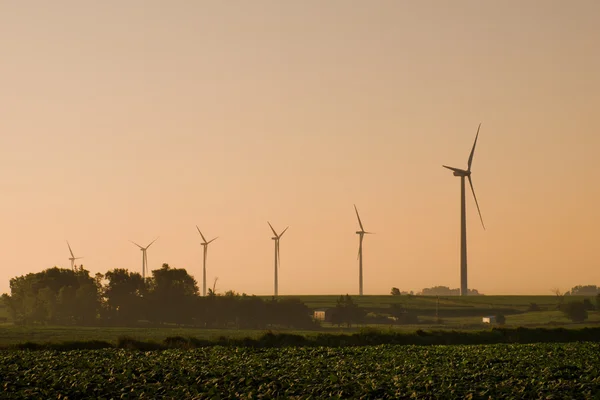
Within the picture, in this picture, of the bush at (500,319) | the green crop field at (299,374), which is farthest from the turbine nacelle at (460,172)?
the green crop field at (299,374)

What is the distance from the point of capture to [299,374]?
4769cm

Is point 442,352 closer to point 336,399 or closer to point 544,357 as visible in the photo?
point 544,357

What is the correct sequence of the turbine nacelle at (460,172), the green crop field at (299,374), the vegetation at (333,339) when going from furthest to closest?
the turbine nacelle at (460,172) < the vegetation at (333,339) < the green crop field at (299,374)

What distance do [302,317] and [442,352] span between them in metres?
132

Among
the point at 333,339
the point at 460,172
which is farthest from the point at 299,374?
A: the point at 460,172

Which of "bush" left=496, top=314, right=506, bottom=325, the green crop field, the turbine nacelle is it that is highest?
the turbine nacelle

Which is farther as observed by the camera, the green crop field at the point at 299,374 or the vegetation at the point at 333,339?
the vegetation at the point at 333,339

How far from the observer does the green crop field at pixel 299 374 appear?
4116 cm

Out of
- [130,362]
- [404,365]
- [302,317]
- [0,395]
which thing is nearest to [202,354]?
[130,362]

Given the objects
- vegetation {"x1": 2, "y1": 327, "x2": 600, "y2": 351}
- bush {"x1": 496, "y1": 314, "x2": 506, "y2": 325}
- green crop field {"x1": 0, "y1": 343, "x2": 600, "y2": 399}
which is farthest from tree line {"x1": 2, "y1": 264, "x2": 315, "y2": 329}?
green crop field {"x1": 0, "y1": 343, "x2": 600, "y2": 399}

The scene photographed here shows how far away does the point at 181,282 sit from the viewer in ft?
655

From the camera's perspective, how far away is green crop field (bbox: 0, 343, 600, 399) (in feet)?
135

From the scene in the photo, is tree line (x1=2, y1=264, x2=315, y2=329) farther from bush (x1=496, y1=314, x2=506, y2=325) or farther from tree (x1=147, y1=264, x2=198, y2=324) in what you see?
bush (x1=496, y1=314, x2=506, y2=325)

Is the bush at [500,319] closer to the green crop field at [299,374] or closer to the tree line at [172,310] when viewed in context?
the tree line at [172,310]
